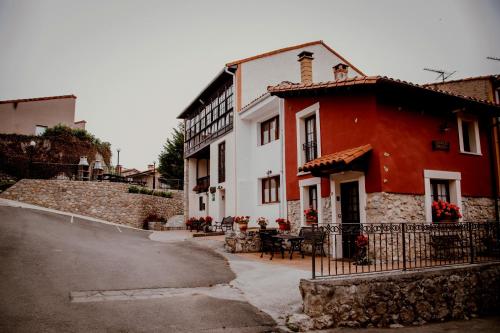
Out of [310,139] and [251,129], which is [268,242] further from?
[251,129]

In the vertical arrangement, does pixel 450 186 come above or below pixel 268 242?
above

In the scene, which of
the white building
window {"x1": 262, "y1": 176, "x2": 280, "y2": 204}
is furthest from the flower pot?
window {"x1": 262, "y1": 176, "x2": 280, "y2": 204}

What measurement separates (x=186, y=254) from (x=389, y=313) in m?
7.34

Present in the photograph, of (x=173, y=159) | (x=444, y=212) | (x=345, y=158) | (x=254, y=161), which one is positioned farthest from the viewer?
(x=173, y=159)

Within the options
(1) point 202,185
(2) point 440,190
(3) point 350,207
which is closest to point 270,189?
(3) point 350,207

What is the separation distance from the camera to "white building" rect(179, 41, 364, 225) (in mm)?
16125

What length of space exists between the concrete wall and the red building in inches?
1022

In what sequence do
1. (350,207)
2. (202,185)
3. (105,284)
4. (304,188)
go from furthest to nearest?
(202,185) < (304,188) < (350,207) < (105,284)

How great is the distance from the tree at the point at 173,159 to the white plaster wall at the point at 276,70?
1761 centimetres

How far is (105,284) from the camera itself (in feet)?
24.1

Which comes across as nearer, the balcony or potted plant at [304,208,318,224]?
potted plant at [304,208,318,224]

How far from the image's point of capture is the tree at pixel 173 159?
113 feet

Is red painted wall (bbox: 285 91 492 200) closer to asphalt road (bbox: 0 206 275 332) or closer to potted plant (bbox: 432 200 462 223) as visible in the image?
potted plant (bbox: 432 200 462 223)

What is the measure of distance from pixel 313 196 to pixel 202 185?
1289 cm
